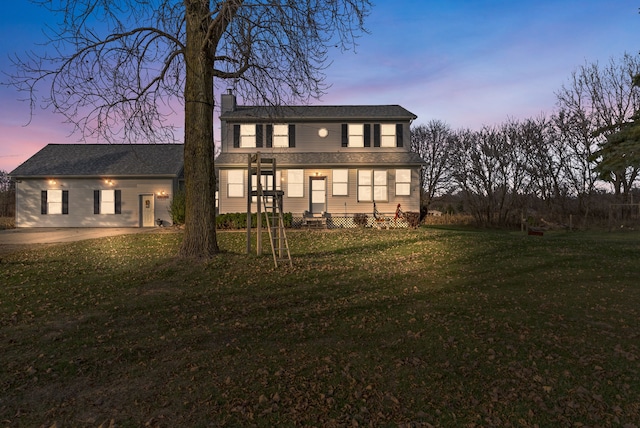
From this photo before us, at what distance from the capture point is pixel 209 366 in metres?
3.94

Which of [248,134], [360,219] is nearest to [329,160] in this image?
[360,219]

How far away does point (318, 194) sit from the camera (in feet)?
68.2

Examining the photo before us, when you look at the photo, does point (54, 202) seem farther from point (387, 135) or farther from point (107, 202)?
point (387, 135)

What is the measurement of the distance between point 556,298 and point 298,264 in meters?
5.21

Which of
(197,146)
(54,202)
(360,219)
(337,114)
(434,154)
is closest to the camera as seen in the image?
(197,146)

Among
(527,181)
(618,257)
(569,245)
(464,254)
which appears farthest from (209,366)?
(527,181)

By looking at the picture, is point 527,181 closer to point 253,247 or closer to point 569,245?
point 569,245

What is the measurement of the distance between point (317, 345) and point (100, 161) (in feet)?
78.8

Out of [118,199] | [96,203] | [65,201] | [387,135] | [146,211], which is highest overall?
[387,135]

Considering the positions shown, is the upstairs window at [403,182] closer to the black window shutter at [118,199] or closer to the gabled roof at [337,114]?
the gabled roof at [337,114]

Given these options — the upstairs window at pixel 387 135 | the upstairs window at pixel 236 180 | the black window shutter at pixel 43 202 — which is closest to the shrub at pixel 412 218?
the upstairs window at pixel 387 135

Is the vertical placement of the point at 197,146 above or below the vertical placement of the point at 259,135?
below

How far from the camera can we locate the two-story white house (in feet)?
67.4

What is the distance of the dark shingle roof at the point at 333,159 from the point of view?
789 inches
